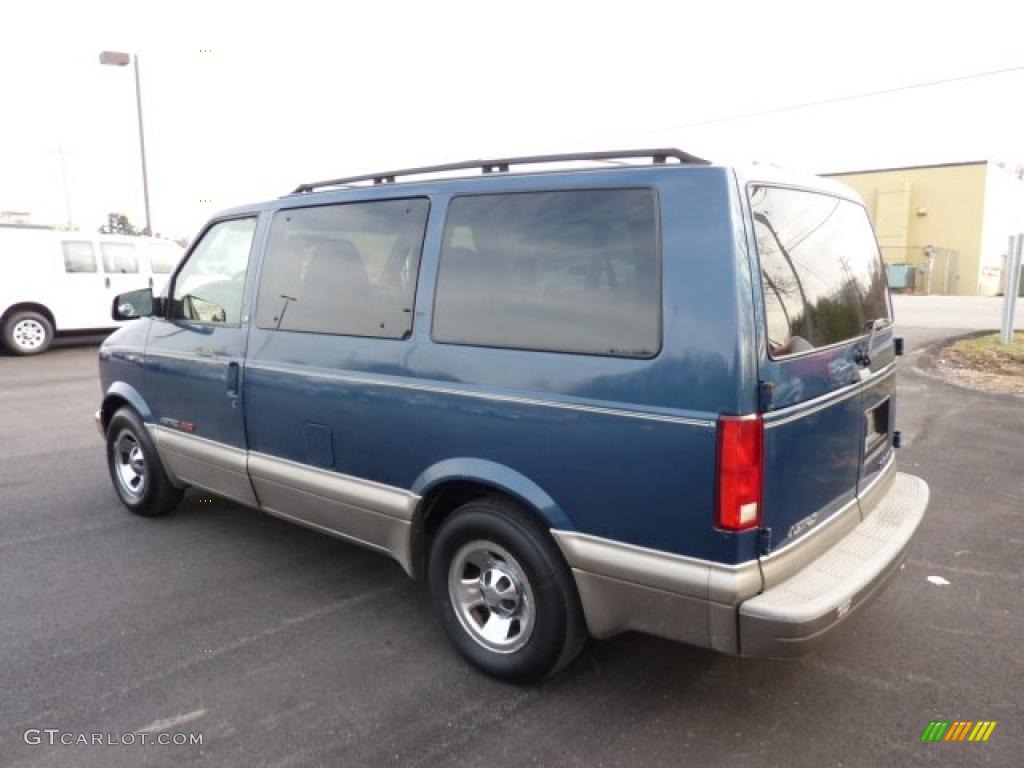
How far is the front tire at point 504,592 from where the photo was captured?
2820mm

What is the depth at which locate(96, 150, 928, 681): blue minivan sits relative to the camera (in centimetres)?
244

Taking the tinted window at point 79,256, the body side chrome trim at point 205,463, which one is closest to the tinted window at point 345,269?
the body side chrome trim at point 205,463

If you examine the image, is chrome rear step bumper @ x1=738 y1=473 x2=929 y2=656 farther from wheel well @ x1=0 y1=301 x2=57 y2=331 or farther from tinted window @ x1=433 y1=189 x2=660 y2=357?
wheel well @ x1=0 y1=301 x2=57 y2=331

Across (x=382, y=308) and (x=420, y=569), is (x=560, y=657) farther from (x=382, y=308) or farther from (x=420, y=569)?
(x=382, y=308)

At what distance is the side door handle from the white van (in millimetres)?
9559

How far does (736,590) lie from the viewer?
2.41 metres

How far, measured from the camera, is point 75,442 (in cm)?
707

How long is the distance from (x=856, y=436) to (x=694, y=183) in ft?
4.19

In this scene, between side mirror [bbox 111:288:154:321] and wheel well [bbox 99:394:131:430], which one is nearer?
side mirror [bbox 111:288:154:321]

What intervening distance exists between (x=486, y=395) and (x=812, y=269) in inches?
52.1

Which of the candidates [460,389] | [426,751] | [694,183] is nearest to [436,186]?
[460,389]

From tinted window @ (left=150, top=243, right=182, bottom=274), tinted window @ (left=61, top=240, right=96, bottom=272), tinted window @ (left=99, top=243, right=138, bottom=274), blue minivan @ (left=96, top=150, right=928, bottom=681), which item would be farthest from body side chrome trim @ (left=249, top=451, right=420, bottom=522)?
tinted window @ (left=150, top=243, right=182, bottom=274)

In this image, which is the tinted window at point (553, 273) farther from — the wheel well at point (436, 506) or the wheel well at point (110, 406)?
the wheel well at point (110, 406)

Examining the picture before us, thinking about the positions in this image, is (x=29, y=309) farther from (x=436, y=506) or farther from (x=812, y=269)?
(x=812, y=269)
